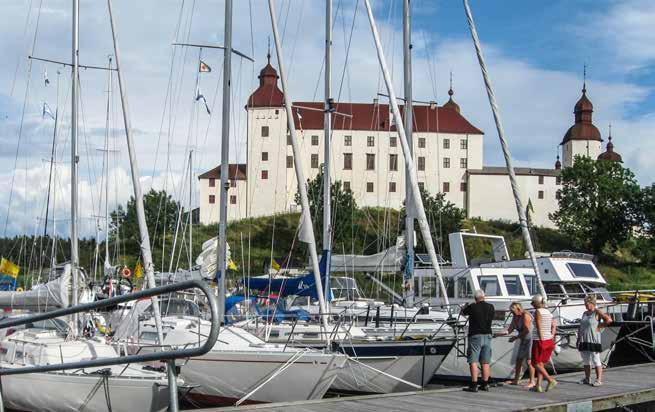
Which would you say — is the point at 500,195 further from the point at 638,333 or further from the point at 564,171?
the point at 638,333

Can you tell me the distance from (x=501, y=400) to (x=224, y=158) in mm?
8347

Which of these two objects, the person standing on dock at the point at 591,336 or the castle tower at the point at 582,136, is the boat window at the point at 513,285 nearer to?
the person standing on dock at the point at 591,336

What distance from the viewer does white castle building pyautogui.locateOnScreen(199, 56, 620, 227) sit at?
363 ft

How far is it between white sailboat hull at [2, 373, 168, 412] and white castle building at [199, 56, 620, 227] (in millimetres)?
89944

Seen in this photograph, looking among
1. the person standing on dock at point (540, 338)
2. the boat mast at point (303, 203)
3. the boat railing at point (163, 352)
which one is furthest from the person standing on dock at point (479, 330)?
the boat railing at point (163, 352)

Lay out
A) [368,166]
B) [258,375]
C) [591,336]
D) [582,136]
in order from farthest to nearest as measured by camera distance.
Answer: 1. [582,136]
2. [368,166]
3. [258,375]
4. [591,336]

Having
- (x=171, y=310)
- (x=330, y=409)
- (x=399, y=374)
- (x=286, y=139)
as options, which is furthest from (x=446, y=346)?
(x=286, y=139)

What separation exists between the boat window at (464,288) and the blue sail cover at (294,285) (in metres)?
5.88

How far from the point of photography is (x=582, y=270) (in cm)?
2836

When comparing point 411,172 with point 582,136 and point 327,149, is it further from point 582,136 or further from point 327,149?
point 582,136

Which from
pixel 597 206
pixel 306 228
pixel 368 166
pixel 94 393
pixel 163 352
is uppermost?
pixel 368 166

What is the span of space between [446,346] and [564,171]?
8613 centimetres

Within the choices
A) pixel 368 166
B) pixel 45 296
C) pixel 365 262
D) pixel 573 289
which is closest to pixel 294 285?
pixel 45 296

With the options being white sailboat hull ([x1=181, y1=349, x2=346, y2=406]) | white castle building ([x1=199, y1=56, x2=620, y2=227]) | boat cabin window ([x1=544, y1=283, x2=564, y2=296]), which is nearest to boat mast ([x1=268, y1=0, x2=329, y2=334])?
white sailboat hull ([x1=181, y1=349, x2=346, y2=406])
